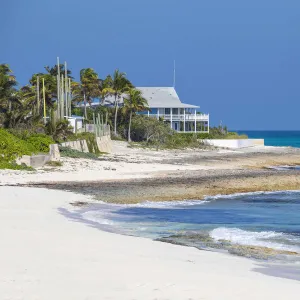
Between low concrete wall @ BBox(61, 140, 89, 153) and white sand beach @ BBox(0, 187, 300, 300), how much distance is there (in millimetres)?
28021

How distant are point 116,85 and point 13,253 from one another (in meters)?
66.0

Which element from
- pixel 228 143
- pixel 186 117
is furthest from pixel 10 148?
pixel 186 117

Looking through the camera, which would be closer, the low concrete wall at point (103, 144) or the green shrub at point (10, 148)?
the green shrub at point (10, 148)

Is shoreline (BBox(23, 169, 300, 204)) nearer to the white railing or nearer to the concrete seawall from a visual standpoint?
the concrete seawall

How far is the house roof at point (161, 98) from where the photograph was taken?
87981 millimetres

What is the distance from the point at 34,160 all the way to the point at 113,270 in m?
23.2

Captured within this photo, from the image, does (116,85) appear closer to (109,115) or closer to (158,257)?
(109,115)

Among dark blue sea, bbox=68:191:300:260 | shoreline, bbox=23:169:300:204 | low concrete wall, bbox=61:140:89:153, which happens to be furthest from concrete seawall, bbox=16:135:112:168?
dark blue sea, bbox=68:191:300:260

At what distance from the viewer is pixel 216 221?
57.8ft

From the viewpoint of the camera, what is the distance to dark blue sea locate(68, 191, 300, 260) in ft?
44.3

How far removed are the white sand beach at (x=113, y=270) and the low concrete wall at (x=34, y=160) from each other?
1743cm

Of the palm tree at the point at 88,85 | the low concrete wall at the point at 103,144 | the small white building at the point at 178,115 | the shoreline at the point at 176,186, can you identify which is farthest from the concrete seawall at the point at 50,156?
the small white building at the point at 178,115

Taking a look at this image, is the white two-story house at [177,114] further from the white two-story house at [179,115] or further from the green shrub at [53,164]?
the green shrub at [53,164]

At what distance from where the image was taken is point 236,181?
31328 millimetres
